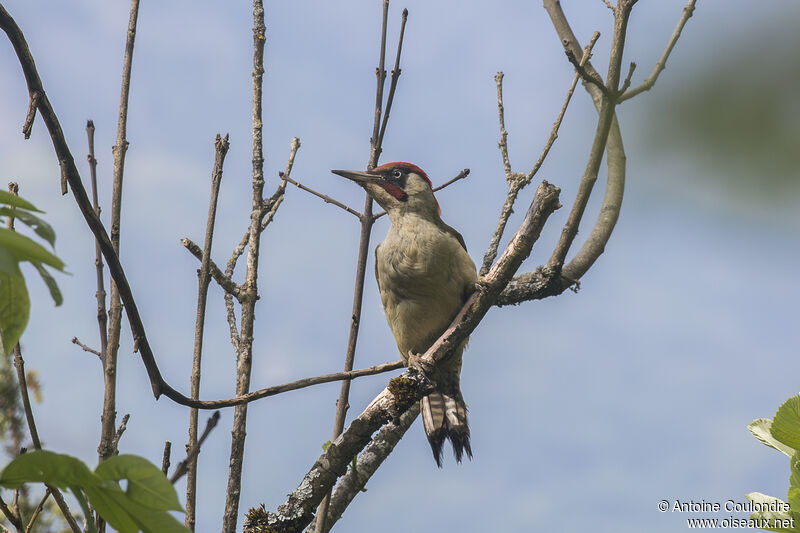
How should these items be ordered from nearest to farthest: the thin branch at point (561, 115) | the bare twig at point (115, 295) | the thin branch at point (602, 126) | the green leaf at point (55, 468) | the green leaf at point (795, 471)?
the green leaf at point (55, 468) → the thin branch at point (602, 126) → the green leaf at point (795, 471) → the bare twig at point (115, 295) → the thin branch at point (561, 115)

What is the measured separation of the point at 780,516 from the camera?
103 inches

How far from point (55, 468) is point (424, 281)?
12.5 feet

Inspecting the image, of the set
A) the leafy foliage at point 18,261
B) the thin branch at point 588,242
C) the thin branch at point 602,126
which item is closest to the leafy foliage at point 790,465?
the thin branch at point 602,126

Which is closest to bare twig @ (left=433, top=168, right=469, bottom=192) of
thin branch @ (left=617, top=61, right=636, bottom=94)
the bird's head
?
the bird's head

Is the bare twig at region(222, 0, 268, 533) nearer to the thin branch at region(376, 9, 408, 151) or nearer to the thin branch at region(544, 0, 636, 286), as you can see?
the thin branch at region(376, 9, 408, 151)

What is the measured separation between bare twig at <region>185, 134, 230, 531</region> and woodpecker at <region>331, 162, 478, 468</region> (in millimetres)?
1367

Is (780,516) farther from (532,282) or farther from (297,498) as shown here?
(532,282)

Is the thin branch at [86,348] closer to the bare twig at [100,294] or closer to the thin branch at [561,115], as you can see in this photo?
the bare twig at [100,294]

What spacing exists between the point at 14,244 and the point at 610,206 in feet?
14.5

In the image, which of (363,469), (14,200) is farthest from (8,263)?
(363,469)

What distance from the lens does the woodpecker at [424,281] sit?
16.0 feet

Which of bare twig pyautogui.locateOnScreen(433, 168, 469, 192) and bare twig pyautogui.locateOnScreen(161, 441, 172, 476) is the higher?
bare twig pyautogui.locateOnScreen(433, 168, 469, 192)

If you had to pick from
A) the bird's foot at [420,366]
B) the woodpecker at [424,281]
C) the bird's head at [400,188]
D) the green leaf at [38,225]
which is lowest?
the green leaf at [38,225]

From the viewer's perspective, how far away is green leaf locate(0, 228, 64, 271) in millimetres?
1073
